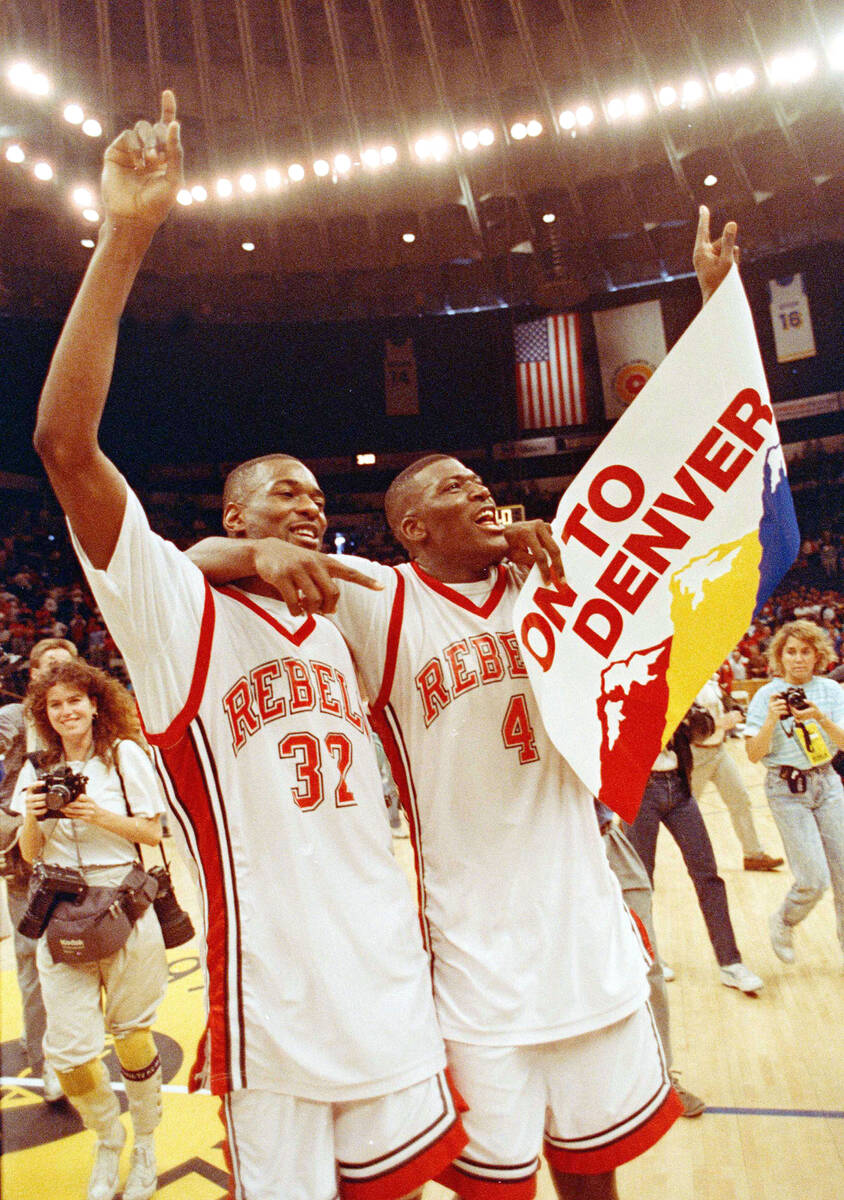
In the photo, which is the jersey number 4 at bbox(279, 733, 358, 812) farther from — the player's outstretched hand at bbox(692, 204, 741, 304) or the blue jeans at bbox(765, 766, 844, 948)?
the blue jeans at bbox(765, 766, 844, 948)

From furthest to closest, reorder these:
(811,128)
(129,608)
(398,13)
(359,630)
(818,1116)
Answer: (811,128) → (398,13) → (818,1116) → (359,630) → (129,608)

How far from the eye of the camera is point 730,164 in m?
14.4

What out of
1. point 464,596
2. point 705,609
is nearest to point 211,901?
point 464,596

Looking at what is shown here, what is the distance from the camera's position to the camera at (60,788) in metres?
2.75

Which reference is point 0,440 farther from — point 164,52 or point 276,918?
point 276,918

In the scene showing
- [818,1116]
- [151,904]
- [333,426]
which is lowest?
[818,1116]

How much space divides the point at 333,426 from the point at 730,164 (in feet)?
33.4

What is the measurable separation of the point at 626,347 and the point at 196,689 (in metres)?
17.9

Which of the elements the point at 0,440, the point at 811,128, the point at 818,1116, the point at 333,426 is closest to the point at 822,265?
the point at 811,128

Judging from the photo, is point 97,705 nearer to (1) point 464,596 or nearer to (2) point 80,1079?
(2) point 80,1079

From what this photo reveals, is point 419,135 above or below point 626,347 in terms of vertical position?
above

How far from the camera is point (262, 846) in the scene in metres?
1.61

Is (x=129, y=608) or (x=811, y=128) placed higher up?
(x=811, y=128)

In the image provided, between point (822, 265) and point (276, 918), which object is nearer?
point (276, 918)
